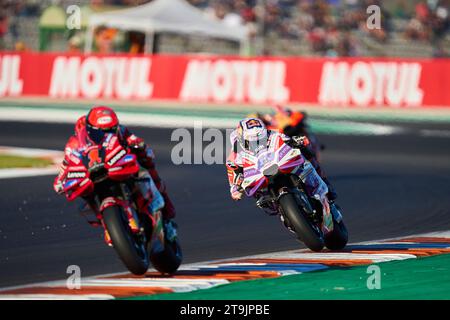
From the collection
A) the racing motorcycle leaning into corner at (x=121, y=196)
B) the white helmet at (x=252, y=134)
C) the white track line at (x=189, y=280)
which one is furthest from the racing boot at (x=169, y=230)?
the white helmet at (x=252, y=134)

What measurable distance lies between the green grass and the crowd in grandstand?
17109 mm

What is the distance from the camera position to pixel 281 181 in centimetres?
973

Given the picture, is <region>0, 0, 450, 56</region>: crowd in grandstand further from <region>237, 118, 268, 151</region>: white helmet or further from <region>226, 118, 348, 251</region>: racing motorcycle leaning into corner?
<region>237, 118, 268, 151</region>: white helmet

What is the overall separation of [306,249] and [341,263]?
0.98 m

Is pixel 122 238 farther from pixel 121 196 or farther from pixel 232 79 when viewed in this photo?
pixel 232 79

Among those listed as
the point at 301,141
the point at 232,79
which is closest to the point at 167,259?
the point at 301,141

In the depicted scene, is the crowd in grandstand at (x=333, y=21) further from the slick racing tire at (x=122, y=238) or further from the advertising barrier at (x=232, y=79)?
the slick racing tire at (x=122, y=238)

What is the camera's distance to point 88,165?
8.55 m

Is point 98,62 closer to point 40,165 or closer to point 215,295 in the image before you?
point 40,165

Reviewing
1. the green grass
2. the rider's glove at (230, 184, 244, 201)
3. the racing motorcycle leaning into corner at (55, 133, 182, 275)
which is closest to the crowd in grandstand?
the green grass

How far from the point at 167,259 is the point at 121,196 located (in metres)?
0.84

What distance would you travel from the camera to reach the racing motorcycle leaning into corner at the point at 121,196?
27.4ft

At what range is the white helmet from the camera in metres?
9.82
